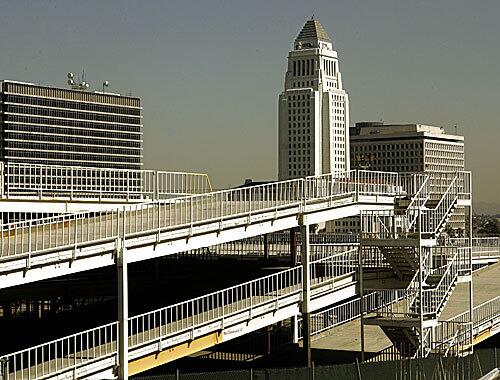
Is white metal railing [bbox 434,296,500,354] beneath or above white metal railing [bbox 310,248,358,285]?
beneath

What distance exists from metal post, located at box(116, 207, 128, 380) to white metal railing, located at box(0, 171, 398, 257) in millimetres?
414

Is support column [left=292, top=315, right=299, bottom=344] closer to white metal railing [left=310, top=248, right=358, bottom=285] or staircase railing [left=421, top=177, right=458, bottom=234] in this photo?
white metal railing [left=310, top=248, right=358, bottom=285]

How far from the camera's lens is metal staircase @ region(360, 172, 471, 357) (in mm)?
33062

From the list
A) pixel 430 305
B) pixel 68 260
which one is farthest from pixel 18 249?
pixel 430 305

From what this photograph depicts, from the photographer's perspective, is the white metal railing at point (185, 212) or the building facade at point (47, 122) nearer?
the white metal railing at point (185, 212)

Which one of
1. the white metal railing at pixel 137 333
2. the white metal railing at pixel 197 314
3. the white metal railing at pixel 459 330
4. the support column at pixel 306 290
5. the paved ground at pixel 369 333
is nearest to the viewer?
the white metal railing at pixel 137 333

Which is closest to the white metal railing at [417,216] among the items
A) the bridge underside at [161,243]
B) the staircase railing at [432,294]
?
the bridge underside at [161,243]

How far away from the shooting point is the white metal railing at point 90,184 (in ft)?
117

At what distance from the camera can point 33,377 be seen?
23.8m

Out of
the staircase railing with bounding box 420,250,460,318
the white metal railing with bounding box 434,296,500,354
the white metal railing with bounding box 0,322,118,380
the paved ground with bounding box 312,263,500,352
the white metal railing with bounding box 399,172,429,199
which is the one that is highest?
the white metal railing with bounding box 399,172,429,199

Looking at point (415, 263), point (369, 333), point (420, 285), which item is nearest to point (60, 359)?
point (420, 285)

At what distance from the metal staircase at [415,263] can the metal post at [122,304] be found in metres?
10.2

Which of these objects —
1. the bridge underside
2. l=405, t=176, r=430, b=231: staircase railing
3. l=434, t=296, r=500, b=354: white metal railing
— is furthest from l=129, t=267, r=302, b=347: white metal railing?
l=434, t=296, r=500, b=354: white metal railing

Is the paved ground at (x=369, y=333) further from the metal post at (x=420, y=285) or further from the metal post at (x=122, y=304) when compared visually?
the metal post at (x=122, y=304)
